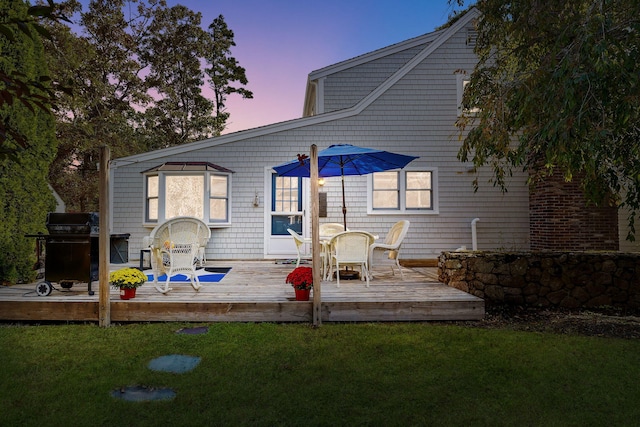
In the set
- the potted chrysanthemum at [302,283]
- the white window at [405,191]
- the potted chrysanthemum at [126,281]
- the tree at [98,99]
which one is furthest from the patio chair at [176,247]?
the tree at [98,99]

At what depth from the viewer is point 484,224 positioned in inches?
366

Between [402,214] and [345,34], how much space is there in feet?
35.0

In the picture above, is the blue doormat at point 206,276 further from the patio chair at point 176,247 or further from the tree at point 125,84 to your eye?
the tree at point 125,84

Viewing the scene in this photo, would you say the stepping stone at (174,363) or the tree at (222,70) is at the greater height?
the tree at (222,70)

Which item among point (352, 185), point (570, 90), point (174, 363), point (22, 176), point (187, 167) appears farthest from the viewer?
point (352, 185)

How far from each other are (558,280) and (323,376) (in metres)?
4.11

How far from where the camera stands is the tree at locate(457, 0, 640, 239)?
389cm

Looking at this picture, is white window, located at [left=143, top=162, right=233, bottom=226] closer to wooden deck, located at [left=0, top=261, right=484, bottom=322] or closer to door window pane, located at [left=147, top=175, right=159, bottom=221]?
door window pane, located at [left=147, top=175, right=159, bottom=221]

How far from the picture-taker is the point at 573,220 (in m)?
8.41

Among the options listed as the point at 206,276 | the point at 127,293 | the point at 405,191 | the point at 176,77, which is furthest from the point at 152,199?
the point at 176,77

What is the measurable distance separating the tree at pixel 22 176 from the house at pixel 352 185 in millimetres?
2746

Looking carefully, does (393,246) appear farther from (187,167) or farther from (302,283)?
(187,167)

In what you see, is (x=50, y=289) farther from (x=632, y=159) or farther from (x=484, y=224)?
(x=484, y=224)

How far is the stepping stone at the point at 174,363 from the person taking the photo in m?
3.29
